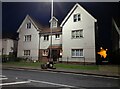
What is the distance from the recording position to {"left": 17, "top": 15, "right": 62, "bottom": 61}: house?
37.6m

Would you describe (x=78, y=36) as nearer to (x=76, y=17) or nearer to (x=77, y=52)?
(x=77, y=52)

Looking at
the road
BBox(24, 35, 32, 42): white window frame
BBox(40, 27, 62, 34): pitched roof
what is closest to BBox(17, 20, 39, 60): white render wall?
BBox(24, 35, 32, 42): white window frame

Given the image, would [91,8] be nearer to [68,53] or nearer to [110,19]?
[110,19]

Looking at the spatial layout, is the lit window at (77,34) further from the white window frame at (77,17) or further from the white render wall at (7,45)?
the white render wall at (7,45)

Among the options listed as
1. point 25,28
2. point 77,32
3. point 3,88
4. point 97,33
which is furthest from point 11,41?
point 3,88

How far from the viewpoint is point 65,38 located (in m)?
35.2

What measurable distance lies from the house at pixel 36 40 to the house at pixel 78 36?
2.13 meters

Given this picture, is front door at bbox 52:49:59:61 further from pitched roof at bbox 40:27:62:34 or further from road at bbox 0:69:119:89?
road at bbox 0:69:119:89

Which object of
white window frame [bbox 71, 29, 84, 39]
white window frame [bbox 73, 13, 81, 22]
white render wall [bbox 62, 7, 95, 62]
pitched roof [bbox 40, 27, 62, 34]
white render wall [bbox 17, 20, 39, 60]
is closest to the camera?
white render wall [bbox 62, 7, 95, 62]

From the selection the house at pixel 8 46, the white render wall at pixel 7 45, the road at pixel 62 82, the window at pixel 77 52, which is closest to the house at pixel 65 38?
the window at pixel 77 52

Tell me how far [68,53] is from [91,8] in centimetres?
789

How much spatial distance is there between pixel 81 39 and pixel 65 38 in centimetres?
320

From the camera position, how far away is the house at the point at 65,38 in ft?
105

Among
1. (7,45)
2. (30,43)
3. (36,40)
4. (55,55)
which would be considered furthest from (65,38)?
(7,45)
